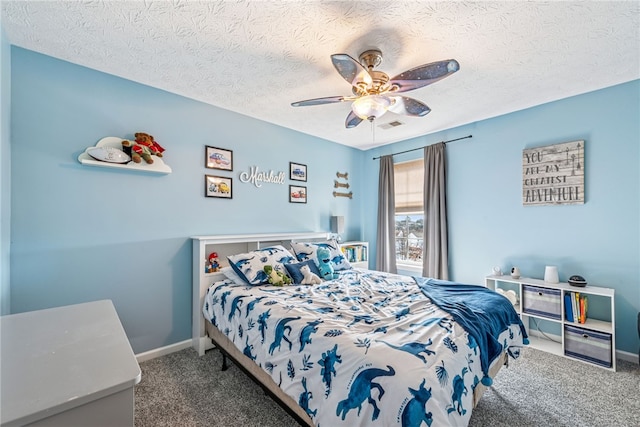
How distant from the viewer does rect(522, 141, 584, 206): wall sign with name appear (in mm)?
2805

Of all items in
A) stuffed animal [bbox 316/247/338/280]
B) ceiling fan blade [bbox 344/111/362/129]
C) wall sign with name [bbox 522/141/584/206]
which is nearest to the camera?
ceiling fan blade [bbox 344/111/362/129]

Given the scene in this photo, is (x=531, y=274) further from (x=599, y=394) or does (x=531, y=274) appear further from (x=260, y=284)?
(x=260, y=284)

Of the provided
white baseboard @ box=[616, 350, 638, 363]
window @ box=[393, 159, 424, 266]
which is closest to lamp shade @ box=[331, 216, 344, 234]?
window @ box=[393, 159, 424, 266]

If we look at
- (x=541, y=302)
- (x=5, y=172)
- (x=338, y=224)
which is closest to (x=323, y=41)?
(x=5, y=172)

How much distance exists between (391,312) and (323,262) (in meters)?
1.25

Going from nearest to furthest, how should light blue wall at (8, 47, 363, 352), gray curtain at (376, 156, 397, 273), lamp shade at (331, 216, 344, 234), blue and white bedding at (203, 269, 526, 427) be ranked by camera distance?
blue and white bedding at (203, 269, 526, 427)
light blue wall at (8, 47, 363, 352)
lamp shade at (331, 216, 344, 234)
gray curtain at (376, 156, 397, 273)

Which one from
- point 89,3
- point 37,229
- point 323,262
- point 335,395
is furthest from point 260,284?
point 89,3

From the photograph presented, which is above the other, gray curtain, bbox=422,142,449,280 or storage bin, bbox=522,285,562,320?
gray curtain, bbox=422,142,449,280

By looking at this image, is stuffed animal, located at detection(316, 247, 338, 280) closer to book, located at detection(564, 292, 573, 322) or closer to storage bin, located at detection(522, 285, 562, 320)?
storage bin, located at detection(522, 285, 562, 320)

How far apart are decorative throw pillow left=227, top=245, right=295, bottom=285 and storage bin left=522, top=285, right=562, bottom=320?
2.53m

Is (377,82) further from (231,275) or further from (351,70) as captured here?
(231,275)

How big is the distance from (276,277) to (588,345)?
297 cm

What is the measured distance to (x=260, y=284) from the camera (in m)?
2.57

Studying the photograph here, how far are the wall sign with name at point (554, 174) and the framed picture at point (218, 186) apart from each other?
347 cm
